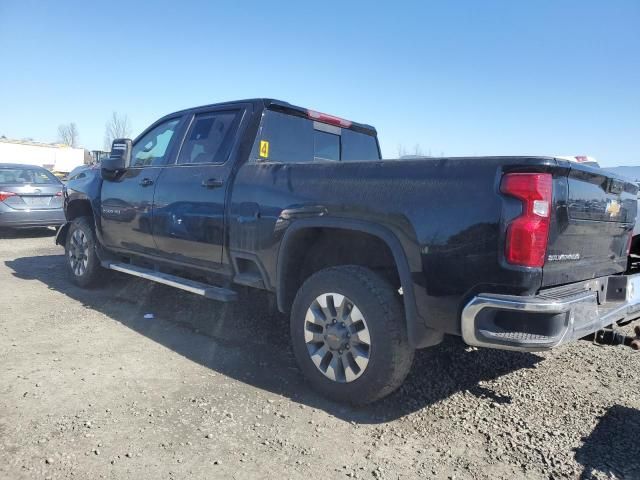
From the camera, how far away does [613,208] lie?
9.83 ft

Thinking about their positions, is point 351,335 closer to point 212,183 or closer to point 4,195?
point 212,183

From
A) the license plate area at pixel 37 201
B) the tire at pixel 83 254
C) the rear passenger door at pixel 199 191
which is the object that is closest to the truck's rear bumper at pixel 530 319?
the rear passenger door at pixel 199 191

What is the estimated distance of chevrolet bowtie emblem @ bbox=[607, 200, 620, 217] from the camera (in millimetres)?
2939

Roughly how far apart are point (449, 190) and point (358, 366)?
122 cm

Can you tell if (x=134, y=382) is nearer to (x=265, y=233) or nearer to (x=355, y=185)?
(x=265, y=233)

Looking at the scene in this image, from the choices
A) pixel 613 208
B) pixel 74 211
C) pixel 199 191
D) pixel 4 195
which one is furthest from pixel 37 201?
pixel 613 208

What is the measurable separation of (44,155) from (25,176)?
45607 millimetres

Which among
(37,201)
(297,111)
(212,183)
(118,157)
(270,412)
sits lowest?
(270,412)

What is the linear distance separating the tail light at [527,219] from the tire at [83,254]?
4.87 meters

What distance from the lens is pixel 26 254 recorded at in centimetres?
840

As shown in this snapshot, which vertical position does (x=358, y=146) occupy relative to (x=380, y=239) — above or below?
above

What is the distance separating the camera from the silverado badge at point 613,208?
294cm

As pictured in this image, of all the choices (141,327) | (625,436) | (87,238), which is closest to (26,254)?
(87,238)

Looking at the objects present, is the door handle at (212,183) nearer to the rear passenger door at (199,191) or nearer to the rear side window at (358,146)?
the rear passenger door at (199,191)
